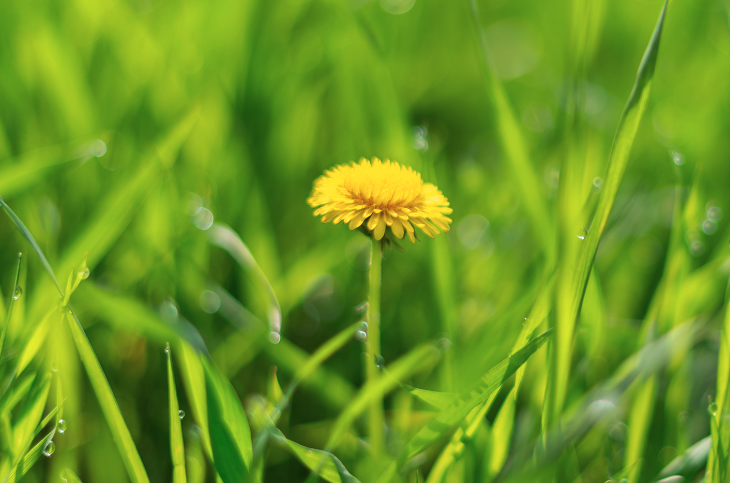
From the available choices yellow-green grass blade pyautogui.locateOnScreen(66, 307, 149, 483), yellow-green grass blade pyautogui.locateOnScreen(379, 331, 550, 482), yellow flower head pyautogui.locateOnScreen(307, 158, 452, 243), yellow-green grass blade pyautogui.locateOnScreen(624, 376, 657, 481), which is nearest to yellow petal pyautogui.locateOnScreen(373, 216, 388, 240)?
yellow flower head pyautogui.locateOnScreen(307, 158, 452, 243)

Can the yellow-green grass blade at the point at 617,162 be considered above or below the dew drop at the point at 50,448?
above

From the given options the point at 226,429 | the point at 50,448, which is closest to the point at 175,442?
the point at 226,429

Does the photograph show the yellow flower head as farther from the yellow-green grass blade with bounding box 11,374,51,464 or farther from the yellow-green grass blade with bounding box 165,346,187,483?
the yellow-green grass blade with bounding box 11,374,51,464

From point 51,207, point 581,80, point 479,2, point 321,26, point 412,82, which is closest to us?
point 581,80

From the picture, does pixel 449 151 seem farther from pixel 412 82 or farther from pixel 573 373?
pixel 573 373

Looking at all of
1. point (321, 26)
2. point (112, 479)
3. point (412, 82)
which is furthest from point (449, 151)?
point (112, 479)

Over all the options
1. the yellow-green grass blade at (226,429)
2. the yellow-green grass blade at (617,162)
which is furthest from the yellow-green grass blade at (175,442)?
the yellow-green grass blade at (617,162)

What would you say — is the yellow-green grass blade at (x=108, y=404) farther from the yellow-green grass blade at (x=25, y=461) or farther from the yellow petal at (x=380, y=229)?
the yellow petal at (x=380, y=229)
